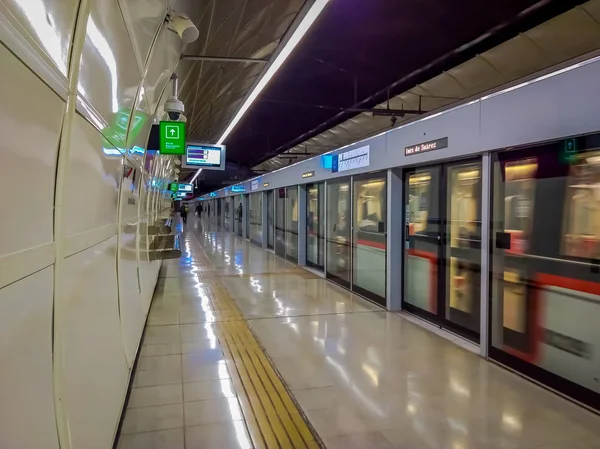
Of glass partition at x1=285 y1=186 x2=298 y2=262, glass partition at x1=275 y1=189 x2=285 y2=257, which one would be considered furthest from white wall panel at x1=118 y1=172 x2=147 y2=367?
glass partition at x1=275 y1=189 x2=285 y2=257

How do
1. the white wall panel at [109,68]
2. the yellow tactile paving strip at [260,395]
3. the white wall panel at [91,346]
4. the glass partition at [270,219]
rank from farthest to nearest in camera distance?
the glass partition at [270,219], the yellow tactile paving strip at [260,395], the white wall panel at [109,68], the white wall panel at [91,346]

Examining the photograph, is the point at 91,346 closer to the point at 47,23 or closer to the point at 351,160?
the point at 47,23

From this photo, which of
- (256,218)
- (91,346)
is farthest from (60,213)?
(256,218)

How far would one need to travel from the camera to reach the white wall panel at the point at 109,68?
64.1 inches

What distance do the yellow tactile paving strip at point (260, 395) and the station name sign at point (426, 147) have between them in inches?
110

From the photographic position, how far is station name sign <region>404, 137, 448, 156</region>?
454cm

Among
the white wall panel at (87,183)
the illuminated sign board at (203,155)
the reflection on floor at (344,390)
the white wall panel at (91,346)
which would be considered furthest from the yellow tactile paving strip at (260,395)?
the illuminated sign board at (203,155)

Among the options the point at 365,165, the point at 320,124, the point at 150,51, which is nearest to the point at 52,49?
the point at 150,51

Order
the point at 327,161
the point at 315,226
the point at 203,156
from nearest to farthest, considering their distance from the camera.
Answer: the point at 327,161, the point at 315,226, the point at 203,156

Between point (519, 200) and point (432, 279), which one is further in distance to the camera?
point (432, 279)

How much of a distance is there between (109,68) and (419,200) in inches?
164

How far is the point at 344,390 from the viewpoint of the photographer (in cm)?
333

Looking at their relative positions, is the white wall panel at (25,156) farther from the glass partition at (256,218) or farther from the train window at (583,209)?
the glass partition at (256,218)

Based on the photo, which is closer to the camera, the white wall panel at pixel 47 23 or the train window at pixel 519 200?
the white wall panel at pixel 47 23
